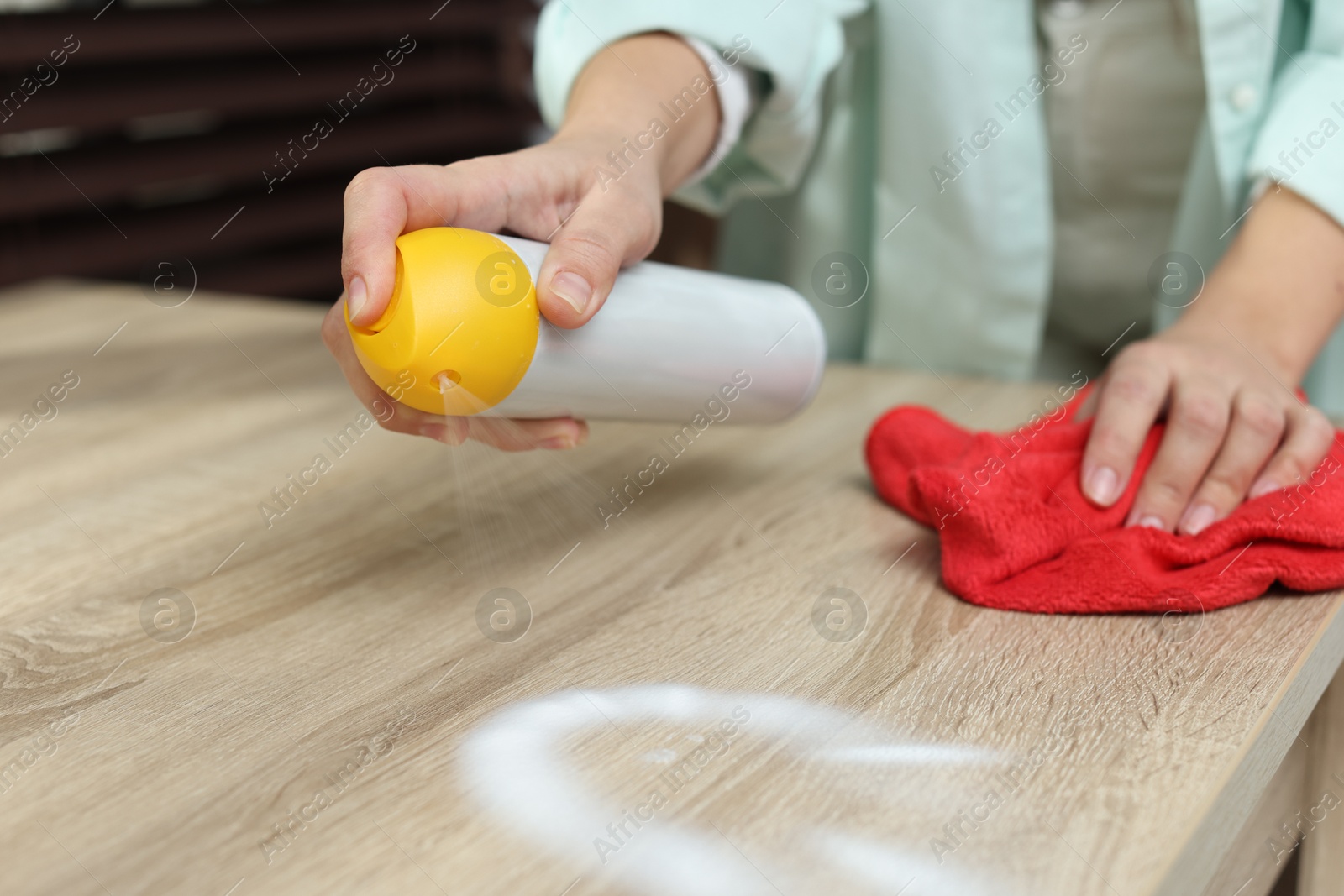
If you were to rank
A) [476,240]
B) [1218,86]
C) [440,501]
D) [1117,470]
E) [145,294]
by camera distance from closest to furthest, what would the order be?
[476,240]
[1117,470]
[440,501]
[1218,86]
[145,294]

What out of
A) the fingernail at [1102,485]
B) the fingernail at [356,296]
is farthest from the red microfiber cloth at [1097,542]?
the fingernail at [356,296]

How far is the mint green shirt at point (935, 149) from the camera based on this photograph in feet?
2.65

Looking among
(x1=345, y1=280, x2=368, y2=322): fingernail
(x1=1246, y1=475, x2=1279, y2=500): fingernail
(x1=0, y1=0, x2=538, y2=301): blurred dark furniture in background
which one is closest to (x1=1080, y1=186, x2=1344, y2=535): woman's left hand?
(x1=1246, y1=475, x2=1279, y2=500): fingernail

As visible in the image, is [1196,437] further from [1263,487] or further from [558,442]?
[558,442]

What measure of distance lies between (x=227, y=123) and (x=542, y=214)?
5.73ft

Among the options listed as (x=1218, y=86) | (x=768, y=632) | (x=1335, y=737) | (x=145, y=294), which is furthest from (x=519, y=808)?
(x=145, y=294)

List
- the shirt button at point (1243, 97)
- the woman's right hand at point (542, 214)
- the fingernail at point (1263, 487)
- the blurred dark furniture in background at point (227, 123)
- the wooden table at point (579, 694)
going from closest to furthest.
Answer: the wooden table at point (579, 694) → the woman's right hand at point (542, 214) → the fingernail at point (1263, 487) → the shirt button at point (1243, 97) → the blurred dark furniture in background at point (227, 123)

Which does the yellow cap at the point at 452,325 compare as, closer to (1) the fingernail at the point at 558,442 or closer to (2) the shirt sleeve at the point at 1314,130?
(1) the fingernail at the point at 558,442

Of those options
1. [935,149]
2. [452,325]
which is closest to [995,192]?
[935,149]

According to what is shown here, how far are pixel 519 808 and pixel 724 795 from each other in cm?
8

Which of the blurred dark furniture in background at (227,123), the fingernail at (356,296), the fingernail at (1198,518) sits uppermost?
the fingernail at (356,296)

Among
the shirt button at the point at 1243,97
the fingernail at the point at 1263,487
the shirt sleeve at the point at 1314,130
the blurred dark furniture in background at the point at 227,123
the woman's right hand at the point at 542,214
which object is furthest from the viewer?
the blurred dark furniture in background at the point at 227,123

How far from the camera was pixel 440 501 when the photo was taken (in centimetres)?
72

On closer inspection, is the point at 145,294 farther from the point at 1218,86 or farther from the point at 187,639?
the point at 1218,86
